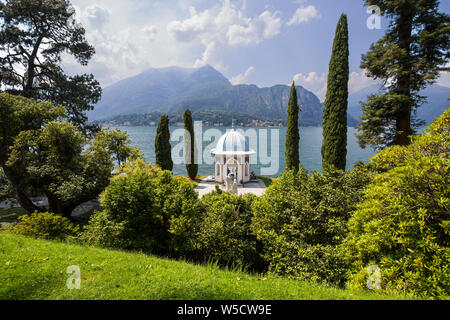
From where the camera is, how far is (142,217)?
7.51 metres

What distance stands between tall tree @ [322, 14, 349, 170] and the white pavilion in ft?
35.8

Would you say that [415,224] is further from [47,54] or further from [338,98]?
[47,54]

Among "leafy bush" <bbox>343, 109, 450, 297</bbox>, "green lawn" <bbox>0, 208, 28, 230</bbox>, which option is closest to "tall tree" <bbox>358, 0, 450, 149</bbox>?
"leafy bush" <bbox>343, 109, 450, 297</bbox>

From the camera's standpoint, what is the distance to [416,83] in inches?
438

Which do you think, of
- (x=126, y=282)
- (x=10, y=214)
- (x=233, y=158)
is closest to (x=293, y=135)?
(x=233, y=158)

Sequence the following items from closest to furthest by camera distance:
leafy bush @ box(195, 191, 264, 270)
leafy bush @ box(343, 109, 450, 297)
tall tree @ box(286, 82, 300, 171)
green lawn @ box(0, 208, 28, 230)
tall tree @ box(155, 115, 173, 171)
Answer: leafy bush @ box(343, 109, 450, 297) < leafy bush @ box(195, 191, 264, 270) < green lawn @ box(0, 208, 28, 230) < tall tree @ box(286, 82, 300, 171) < tall tree @ box(155, 115, 173, 171)

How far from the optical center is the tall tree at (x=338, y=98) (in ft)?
48.1

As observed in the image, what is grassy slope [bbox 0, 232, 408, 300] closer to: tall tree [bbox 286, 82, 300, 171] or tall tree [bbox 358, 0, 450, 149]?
tall tree [bbox 358, 0, 450, 149]

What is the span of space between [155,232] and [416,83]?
51.5 feet

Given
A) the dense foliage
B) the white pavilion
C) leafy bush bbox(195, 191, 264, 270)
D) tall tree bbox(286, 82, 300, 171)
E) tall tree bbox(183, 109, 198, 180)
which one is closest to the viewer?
leafy bush bbox(195, 191, 264, 270)

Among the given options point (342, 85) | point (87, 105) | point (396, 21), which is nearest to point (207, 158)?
point (87, 105)

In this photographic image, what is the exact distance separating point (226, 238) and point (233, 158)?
57.1ft

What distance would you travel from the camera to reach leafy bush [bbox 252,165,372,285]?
5.48m

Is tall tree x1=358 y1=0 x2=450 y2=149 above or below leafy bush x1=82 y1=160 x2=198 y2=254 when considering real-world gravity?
above
